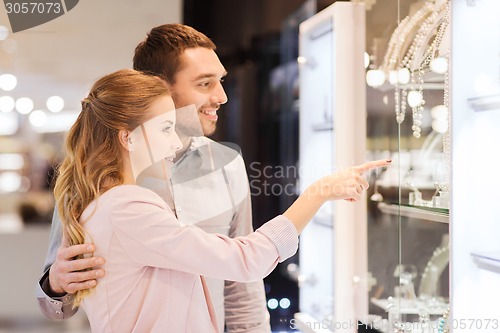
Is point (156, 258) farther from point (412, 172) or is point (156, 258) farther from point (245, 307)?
point (412, 172)

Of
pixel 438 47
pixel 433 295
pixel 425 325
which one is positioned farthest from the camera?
pixel 433 295

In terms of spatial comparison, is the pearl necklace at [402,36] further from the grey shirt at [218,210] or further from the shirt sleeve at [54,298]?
the shirt sleeve at [54,298]

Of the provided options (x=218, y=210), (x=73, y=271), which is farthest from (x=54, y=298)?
(x=218, y=210)

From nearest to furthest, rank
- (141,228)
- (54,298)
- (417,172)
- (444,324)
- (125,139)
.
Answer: (141,228) → (125,139) → (54,298) → (444,324) → (417,172)

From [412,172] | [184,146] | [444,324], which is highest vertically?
[184,146]

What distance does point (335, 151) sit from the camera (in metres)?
2.29

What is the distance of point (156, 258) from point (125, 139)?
33cm

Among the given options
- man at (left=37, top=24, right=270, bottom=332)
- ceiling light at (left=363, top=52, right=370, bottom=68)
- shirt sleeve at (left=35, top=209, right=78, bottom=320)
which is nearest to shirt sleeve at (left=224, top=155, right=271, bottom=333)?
man at (left=37, top=24, right=270, bottom=332)

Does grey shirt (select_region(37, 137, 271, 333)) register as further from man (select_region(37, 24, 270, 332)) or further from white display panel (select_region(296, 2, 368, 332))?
white display panel (select_region(296, 2, 368, 332))

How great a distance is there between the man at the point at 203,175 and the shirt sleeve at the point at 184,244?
1.18 ft
